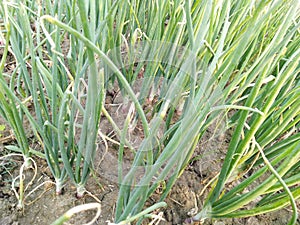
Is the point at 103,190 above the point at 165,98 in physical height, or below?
below

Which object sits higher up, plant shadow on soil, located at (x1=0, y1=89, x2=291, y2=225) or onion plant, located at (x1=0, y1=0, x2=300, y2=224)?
onion plant, located at (x1=0, y1=0, x2=300, y2=224)

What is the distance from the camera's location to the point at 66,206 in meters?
0.74

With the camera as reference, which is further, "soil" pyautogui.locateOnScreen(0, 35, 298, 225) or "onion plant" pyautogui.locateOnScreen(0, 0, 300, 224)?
"soil" pyautogui.locateOnScreen(0, 35, 298, 225)

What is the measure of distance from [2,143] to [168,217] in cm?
45

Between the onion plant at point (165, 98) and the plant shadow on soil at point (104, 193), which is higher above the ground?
the onion plant at point (165, 98)

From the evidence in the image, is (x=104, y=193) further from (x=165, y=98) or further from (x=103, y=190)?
(x=165, y=98)

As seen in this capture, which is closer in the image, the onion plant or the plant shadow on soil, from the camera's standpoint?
the onion plant

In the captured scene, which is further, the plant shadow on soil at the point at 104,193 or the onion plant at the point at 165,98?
the plant shadow on soil at the point at 104,193

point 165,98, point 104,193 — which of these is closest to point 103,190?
point 104,193

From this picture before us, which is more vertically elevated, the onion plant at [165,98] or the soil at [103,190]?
the onion plant at [165,98]

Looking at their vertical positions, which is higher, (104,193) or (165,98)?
(165,98)

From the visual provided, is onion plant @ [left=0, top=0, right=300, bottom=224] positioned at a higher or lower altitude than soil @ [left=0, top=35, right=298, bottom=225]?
higher

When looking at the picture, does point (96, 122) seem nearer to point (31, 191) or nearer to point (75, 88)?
point (75, 88)

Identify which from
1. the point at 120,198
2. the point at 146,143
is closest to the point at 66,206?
the point at 120,198
